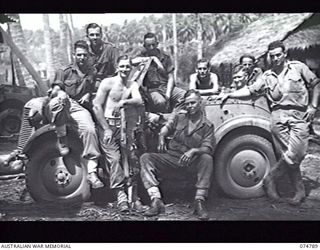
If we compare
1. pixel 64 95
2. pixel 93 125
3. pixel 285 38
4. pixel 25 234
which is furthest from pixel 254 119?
pixel 25 234

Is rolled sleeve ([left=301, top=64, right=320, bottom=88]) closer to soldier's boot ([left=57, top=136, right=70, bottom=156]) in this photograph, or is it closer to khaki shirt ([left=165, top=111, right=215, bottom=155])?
khaki shirt ([left=165, top=111, right=215, bottom=155])

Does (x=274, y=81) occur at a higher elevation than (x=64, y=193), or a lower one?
higher

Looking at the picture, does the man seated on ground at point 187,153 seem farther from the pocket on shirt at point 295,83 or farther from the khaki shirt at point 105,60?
the pocket on shirt at point 295,83

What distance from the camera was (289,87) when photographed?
18.5ft

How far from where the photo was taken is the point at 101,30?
5.72m

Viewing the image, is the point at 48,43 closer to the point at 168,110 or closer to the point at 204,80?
the point at 168,110

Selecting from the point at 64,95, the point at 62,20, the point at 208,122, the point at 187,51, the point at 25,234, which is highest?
the point at 62,20

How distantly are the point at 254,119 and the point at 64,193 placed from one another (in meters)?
2.35

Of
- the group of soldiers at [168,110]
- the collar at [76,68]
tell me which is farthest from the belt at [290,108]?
the collar at [76,68]

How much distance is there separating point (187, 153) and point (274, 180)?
1052 mm

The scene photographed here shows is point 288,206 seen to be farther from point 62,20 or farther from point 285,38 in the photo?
point 62,20

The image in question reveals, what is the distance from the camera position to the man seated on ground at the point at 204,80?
5637 millimetres

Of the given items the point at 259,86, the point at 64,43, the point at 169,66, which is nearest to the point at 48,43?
the point at 64,43

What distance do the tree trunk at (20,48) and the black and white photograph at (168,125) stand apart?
176mm
